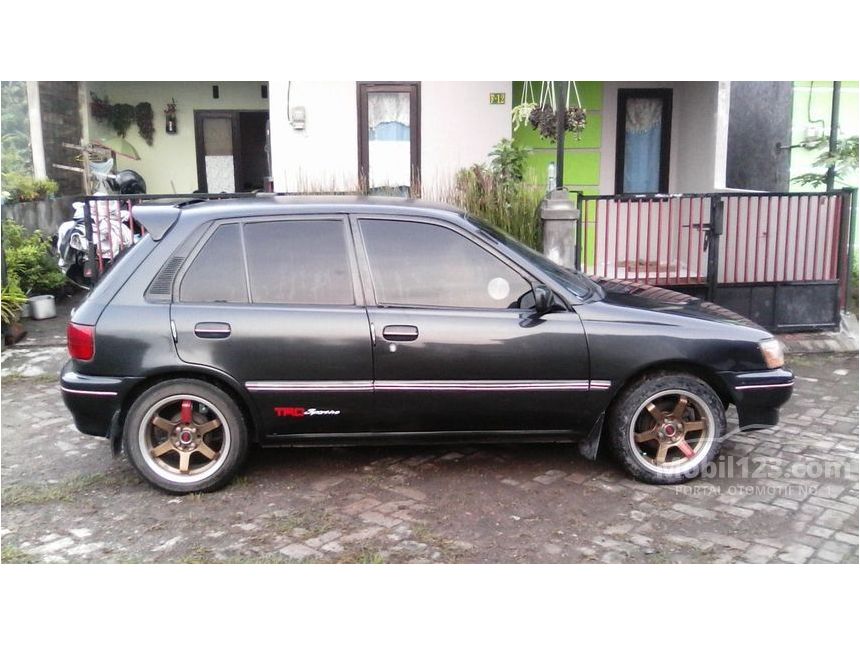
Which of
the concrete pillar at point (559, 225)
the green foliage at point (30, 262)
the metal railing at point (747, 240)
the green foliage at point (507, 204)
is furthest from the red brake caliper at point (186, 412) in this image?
the green foliage at point (30, 262)

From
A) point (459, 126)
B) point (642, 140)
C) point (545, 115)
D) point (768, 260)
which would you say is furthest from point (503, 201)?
point (642, 140)

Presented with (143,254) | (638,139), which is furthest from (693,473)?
(638,139)

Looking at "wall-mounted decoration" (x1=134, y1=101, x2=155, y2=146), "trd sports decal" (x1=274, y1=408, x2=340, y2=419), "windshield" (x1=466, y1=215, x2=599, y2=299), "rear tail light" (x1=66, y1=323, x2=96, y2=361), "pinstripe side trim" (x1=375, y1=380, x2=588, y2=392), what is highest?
"wall-mounted decoration" (x1=134, y1=101, x2=155, y2=146)

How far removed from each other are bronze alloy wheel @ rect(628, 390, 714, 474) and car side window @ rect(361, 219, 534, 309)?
3.42 ft

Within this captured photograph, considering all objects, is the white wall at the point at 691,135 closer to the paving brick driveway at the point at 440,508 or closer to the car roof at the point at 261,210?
the paving brick driveway at the point at 440,508

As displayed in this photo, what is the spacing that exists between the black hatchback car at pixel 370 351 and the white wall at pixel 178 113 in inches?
→ 362

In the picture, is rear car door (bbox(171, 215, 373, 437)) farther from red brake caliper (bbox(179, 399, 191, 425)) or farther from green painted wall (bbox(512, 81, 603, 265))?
green painted wall (bbox(512, 81, 603, 265))

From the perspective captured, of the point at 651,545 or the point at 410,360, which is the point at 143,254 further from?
the point at 651,545

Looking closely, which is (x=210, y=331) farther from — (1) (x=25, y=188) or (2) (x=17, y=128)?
(2) (x=17, y=128)

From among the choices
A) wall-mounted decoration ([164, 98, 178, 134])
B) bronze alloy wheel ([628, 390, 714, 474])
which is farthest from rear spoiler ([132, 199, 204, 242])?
wall-mounted decoration ([164, 98, 178, 134])

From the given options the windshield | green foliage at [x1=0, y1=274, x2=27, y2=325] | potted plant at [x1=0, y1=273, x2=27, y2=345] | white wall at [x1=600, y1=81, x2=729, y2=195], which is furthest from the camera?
white wall at [x1=600, y1=81, x2=729, y2=195]

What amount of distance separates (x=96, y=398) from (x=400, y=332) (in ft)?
6.11

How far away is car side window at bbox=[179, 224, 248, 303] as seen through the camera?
16.4 ft

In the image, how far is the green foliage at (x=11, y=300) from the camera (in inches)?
334
